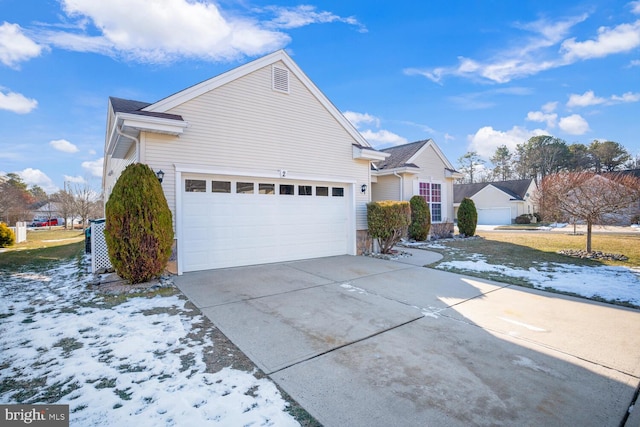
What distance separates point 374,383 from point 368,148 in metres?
8.42

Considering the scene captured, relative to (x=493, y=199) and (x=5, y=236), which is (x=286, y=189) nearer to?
(x=5, y=236)

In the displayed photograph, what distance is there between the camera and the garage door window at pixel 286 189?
852cm

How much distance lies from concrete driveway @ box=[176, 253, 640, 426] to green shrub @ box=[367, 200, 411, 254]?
3.73 meters

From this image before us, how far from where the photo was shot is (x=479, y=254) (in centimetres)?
996

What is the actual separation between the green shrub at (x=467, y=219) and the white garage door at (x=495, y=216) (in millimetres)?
19296

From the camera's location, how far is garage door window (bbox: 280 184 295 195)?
8516 millimetres

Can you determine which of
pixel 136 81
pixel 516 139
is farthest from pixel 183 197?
pixel 516 139

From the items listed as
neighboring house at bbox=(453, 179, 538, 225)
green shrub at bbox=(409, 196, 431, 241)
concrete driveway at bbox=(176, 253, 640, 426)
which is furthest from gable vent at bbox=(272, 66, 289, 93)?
neighboring house at bbox=(453, 179, 538, 225)

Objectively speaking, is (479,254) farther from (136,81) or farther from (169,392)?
(136,81)

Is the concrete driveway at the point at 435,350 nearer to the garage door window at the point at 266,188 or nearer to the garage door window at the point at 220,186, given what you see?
the garage door window at the point at 220,186

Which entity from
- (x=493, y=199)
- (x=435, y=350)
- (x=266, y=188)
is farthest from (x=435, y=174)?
(x=493, y=199)
